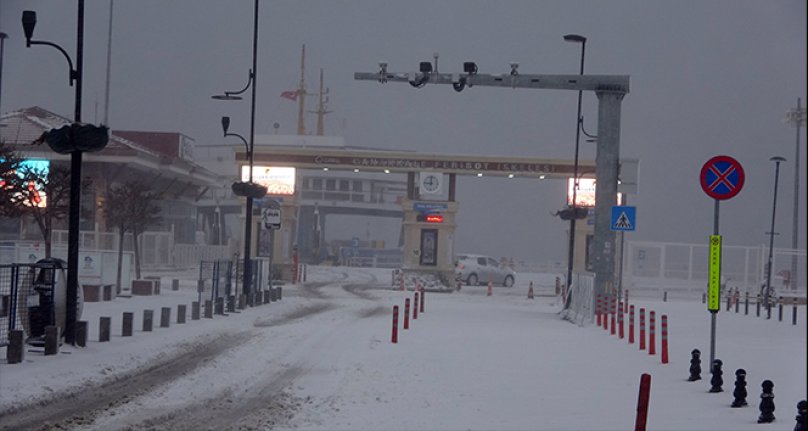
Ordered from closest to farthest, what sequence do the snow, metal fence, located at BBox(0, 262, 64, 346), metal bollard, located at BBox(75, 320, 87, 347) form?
the snow
metal fence, located at BBox(0, 262, 64, 346)
metal bollard, located at BBox(75, 320, 87, 347)

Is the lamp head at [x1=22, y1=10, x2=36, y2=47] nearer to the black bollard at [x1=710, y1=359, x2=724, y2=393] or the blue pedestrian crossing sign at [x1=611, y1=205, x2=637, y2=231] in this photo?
the black bollard at [x1=710, y1=359, x2=724, y2=393]

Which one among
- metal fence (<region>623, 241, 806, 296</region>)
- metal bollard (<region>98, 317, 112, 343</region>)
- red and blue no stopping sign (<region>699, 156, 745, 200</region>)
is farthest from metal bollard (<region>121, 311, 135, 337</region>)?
metal fence (<region>623, 241, 806, 296</region>)

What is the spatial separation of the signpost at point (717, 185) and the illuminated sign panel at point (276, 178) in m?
40.8

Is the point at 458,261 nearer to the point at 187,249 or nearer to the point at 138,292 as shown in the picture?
the point at 187,249

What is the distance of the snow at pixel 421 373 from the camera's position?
12.3m

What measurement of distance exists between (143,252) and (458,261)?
58.1 feet

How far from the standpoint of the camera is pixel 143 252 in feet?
168

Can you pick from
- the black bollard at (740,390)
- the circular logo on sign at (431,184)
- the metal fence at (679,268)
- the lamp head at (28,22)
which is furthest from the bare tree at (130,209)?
the black bollard at (740,390)

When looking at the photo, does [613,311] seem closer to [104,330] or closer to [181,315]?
[181,315]

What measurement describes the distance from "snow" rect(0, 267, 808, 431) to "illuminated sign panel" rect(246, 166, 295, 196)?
25525 millimetres

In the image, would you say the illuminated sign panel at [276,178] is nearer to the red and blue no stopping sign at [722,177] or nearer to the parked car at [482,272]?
the parked car at [482,272]

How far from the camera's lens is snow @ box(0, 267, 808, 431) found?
40.2 ft

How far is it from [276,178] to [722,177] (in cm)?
4145

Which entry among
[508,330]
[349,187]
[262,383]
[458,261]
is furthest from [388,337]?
Result: [349,187]
